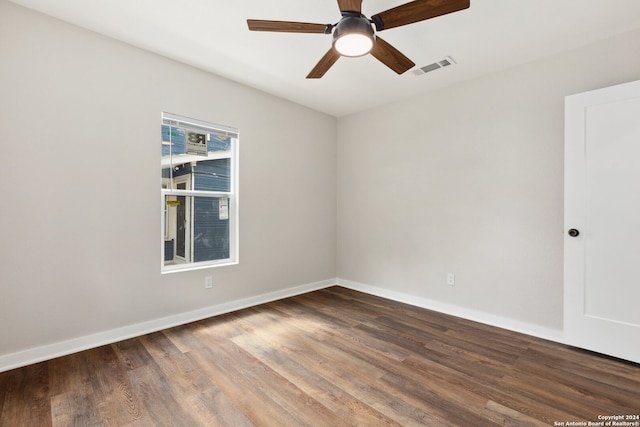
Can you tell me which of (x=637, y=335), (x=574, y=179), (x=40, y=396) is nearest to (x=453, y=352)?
(x=637, y=335)

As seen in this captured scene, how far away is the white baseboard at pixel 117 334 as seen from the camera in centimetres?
219

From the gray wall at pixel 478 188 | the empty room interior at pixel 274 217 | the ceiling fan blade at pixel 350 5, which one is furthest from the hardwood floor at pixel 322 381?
the ceiling fan blade at pixel 350 5

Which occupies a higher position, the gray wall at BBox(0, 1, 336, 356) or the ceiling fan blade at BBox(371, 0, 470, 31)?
the ceiling fan blade at BBox(371, 0, 470, 31)

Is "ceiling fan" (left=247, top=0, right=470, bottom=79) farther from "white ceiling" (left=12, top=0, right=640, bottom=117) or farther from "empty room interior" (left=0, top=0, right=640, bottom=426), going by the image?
"white ceiling" (left=12, top=0, right=640, bottom=117)

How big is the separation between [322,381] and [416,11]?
240cm

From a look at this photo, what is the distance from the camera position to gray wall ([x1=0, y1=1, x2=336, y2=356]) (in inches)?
85.9

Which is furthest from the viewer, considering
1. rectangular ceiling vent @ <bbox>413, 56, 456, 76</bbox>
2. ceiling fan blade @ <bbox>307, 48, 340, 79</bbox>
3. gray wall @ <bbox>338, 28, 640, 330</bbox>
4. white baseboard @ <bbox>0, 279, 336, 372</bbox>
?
rectangular ceiling vent @ <bbox>413, 56, 456, 76</bbox>

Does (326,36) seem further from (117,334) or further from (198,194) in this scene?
(117,334)

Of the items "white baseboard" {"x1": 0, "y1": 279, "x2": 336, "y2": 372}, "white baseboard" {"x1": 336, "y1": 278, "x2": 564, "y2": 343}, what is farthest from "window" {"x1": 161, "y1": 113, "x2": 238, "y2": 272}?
"white baseboard" {"x1": 336, "y1": 278, "x2": 564, "y2": 343}

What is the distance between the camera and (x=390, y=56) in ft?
6.90

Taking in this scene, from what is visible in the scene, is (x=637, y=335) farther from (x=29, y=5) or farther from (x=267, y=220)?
(x=29, y=5)

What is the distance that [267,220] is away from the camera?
3.77 m

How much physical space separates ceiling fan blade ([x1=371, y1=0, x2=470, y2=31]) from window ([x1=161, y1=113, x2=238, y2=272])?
2.16m

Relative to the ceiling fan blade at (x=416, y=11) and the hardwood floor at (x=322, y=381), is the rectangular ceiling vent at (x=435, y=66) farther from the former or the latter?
the hardwood floor at (x=322, y=381)
